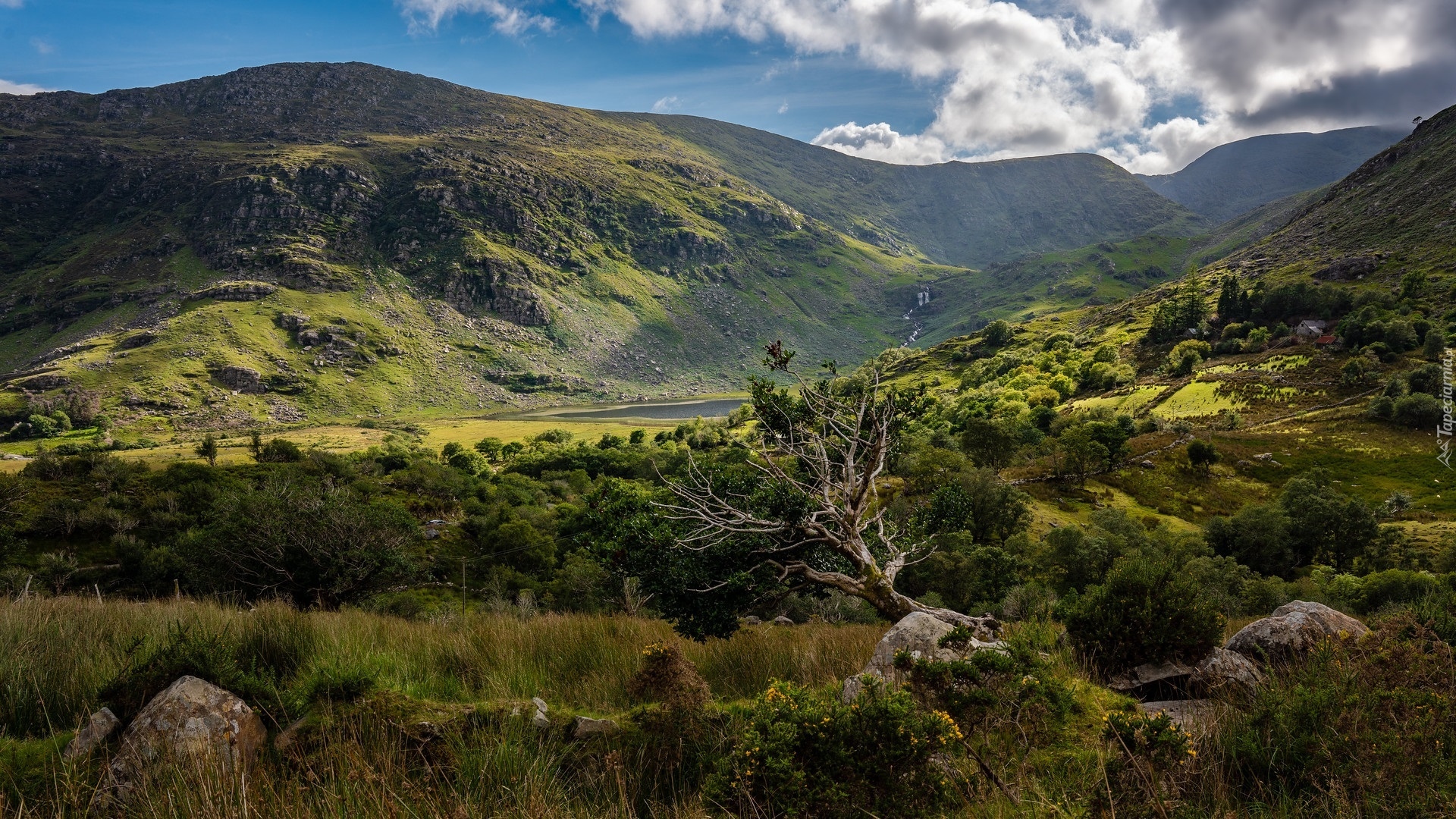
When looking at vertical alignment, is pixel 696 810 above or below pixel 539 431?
→ above

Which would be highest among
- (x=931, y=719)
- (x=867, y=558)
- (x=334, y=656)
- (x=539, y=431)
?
(x=931, y=719)

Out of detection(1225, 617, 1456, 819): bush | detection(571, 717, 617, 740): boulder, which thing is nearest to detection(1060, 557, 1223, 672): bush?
detection(1225, 617, 1456, 819): bush

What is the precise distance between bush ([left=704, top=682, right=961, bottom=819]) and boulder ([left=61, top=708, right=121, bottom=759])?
403 centimetres

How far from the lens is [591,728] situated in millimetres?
4742

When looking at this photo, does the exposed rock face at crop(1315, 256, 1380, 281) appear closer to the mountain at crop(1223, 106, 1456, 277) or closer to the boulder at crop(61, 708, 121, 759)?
the mountain at crop(1223, 106, 1456, 277)

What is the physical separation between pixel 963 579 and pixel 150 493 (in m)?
61.6

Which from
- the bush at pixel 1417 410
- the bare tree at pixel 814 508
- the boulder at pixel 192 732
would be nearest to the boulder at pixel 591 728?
the boulder at pixel 192 732

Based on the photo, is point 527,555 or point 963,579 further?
point 527,555

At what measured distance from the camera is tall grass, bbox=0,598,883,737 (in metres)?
4.90

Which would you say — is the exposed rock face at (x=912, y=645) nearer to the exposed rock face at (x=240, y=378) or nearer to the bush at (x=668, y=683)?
the bush at (x=668, y=683)

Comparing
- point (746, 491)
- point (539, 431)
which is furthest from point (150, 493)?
point (539, 431)

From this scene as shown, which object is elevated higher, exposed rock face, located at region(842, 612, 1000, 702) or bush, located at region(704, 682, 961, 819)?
bush, located at region(704, 682, 961, 819)

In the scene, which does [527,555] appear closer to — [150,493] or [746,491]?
[150,493]

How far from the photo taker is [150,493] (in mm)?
48219
